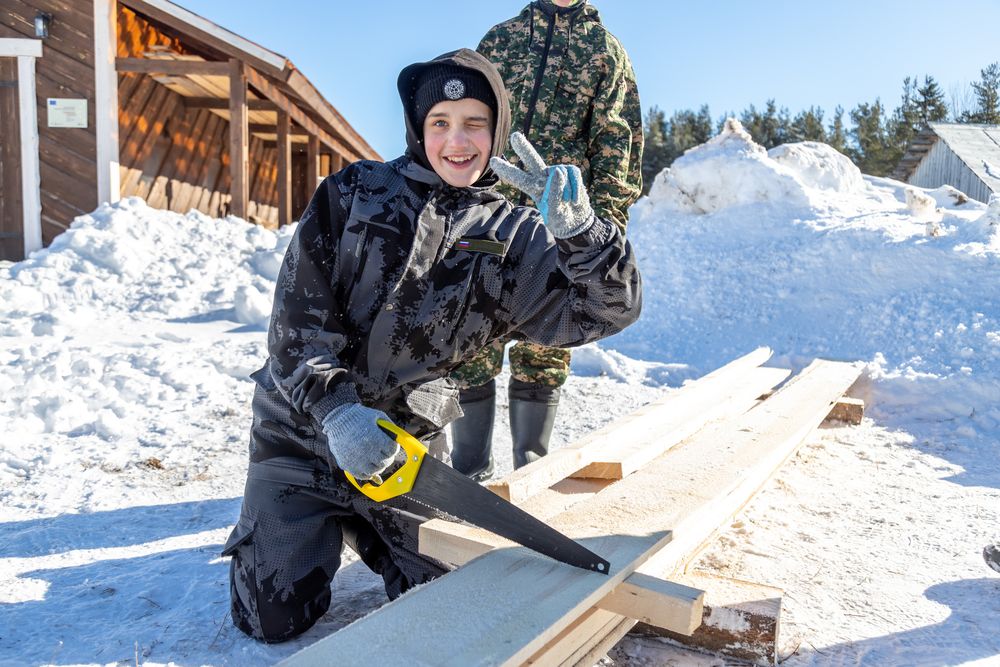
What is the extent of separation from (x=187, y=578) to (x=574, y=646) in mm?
1443

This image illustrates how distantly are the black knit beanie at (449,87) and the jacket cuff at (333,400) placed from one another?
2.98 feet

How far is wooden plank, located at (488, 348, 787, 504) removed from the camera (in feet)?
8.67

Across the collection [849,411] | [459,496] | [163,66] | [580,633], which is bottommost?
[849,411]

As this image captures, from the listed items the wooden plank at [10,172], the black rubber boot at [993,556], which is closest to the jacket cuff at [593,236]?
the black rubber boot at [993,556]

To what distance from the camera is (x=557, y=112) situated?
12.1 ft

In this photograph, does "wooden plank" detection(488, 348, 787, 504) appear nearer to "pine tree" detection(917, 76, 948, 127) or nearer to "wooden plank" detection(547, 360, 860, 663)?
"wooden plank" detection(547, 360, 860, 663)

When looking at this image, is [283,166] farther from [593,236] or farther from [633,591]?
[633,591]

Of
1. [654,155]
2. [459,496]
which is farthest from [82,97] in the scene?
[654,155]

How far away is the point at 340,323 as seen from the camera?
2252 millimetres

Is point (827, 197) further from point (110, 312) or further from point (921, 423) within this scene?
point (110, 312)

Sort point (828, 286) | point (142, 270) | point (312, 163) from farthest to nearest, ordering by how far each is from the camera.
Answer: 1. point (312, 163)
2. point (142, 270)
3. point (828, 286)

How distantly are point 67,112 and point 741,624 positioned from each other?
35.9ft

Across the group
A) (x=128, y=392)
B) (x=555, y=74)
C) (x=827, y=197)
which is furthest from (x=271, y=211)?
(x=555, y=74)

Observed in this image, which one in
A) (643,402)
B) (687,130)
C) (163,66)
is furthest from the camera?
(687,130)
